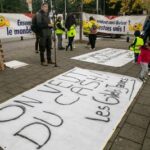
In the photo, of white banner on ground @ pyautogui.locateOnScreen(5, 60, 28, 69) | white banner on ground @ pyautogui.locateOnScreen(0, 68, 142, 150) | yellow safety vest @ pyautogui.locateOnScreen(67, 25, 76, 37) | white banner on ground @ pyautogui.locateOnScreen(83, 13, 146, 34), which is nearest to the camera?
white banner on ground @ pyautogui.locateOnScreen(0, 68, 142, 150)

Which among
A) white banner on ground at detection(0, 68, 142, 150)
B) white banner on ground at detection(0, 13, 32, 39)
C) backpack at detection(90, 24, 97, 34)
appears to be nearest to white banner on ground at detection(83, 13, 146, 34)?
backpack at detection(90, 24, 97, 34)

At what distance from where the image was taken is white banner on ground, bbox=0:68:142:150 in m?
2.89

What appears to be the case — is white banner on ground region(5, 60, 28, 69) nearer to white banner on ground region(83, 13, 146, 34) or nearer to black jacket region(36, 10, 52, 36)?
black jacket region(36, 10, 52, 36)

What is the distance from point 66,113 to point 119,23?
10.6 m

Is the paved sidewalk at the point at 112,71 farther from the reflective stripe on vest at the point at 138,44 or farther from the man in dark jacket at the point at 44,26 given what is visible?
the man in dark jacket at the point at 44,26

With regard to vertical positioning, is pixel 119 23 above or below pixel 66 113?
above

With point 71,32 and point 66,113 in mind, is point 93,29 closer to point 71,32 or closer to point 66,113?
point 71,32

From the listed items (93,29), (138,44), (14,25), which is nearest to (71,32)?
(93,29)

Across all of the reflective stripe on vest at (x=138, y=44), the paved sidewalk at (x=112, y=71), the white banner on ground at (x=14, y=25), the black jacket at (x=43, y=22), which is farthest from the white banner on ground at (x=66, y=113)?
the white banner on ground at (x=14, y=25)

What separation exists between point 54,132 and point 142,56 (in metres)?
3.49

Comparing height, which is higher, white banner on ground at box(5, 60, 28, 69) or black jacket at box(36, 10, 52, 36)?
black jacket at box(36, 10, 52, 36)

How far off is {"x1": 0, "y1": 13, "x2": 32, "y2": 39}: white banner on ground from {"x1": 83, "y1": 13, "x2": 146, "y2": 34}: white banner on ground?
15.9 feet

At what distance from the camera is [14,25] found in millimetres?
8664

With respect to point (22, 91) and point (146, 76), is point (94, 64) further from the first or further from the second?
point (22, 91)
